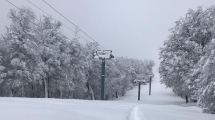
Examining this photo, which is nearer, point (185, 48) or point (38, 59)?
point (185, 48)

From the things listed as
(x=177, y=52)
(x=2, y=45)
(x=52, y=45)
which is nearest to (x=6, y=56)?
(x=2, y=45)

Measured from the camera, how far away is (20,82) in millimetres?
36812

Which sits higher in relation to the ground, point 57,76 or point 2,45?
point 2,45

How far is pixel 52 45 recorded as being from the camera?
146 ft

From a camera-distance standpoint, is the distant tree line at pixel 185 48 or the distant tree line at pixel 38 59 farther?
the distant tree line at pixel 38 59

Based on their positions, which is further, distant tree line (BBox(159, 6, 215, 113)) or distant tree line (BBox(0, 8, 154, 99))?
distant tree line (BBox(0, 8, 154, 99))

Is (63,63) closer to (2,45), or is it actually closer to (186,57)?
(2,45)

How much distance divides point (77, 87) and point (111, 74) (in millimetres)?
14063

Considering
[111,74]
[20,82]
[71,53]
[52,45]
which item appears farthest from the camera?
[111,74]

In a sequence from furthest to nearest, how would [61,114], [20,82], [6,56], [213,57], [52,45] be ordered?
[52,45] < [6,56] < [20,82] < [213,57] < [61,114]

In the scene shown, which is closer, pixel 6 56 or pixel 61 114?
pixel 61 114

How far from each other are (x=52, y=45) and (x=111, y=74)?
22826 millimetres

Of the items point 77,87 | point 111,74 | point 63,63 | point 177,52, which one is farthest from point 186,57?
point 111,74

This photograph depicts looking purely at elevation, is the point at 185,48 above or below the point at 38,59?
above
